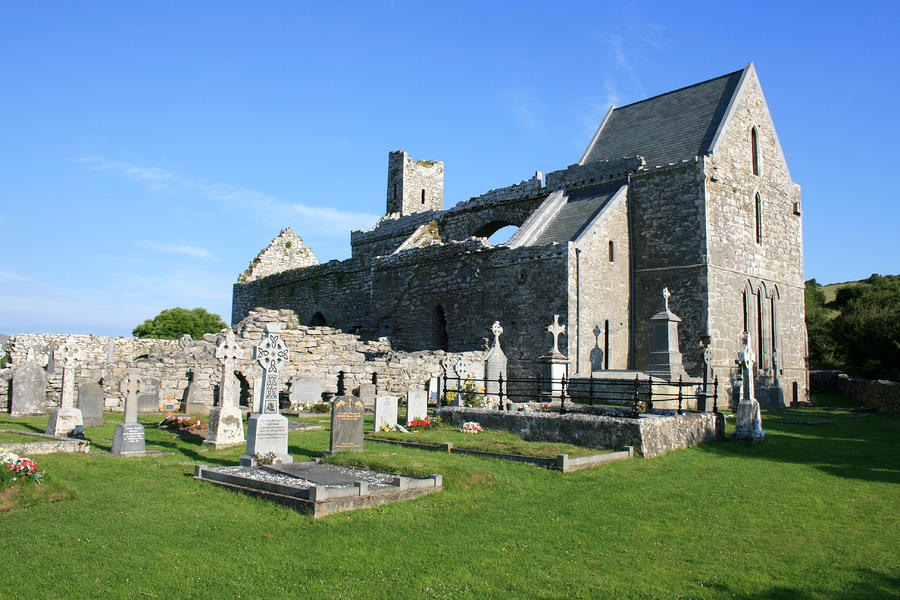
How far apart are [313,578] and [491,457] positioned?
→ 19.6 feet

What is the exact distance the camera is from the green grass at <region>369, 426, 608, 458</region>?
36.5ft

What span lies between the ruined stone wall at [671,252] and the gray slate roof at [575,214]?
110cm

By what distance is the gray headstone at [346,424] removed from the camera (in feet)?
36.5

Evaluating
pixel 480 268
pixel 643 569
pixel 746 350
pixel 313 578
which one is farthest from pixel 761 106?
pixel 313 578

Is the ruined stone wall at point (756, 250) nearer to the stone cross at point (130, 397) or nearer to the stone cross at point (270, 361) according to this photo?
the stone cross at point (270, 361)

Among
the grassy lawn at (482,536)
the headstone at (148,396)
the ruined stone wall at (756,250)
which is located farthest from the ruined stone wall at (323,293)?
the grassy lawn at (482,536)

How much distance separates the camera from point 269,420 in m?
10.5

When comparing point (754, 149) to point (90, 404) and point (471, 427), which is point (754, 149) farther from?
point (90, 404)

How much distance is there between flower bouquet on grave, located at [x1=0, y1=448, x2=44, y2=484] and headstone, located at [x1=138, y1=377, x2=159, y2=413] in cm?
973

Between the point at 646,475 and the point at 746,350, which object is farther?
the point at 746,350

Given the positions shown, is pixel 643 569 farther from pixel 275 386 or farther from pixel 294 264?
pixel 294 264

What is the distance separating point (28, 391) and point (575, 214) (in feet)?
57.4

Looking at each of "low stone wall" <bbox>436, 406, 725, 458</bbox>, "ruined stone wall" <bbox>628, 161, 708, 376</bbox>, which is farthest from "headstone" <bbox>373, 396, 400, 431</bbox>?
"ruined stone wall" <bbox>628, 161, 708, 376</bbox>

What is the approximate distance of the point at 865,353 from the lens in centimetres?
3594
